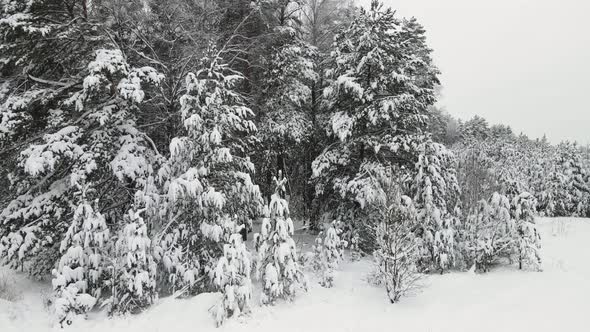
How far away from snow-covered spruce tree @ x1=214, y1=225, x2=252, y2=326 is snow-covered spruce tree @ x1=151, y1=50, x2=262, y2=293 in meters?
0.89

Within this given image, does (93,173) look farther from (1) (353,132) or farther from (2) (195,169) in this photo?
(1) (353,132)

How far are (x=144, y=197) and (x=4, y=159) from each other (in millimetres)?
4840

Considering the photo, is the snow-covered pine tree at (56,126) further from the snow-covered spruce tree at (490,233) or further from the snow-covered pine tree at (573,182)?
the snow-covered pine tree at (573,182)

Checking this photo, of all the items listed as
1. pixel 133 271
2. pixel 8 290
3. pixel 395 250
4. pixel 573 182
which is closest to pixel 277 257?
pixel 395 250

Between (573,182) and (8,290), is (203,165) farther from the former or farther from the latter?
(573,182)

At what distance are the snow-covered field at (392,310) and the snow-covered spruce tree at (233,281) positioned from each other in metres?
0.27

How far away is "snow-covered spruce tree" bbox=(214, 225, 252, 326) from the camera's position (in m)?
8.31

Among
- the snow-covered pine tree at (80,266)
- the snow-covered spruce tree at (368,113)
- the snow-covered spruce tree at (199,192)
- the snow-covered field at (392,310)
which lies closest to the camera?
the snow-covered field at (392,310)

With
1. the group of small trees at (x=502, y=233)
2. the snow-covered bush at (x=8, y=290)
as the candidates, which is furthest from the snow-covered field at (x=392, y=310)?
the group of small trees at (x=502, y=233)

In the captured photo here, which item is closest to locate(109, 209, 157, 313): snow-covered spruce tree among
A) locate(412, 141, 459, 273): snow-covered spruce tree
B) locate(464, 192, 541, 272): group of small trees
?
locate(412, 141, 459, 273): snow-covered spruce tree

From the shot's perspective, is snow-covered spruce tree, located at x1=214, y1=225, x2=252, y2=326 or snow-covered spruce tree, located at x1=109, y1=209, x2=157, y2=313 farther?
snow-covered spruce tree, located at x1=109, y1=209, x2=157, y2=313

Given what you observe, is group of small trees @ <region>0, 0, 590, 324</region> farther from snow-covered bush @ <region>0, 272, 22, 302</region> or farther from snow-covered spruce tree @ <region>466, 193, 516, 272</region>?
snow-covered bush @ <region>0, 272, 22, 302</region>

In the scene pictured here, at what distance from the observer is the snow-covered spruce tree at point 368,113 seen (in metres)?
12.7

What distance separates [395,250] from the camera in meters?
9.31
